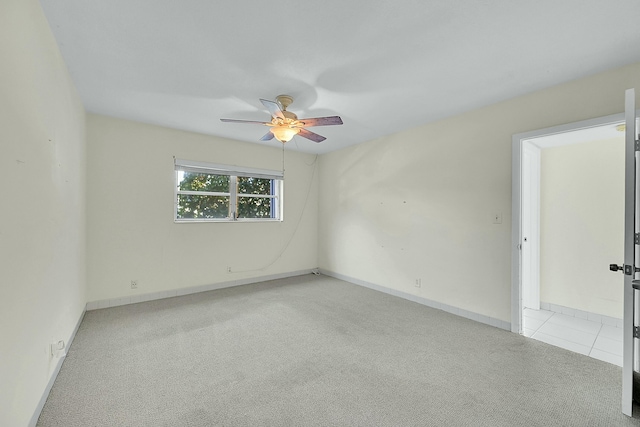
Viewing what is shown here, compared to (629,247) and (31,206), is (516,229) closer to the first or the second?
(629,247)

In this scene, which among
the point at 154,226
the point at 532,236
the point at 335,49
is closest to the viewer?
the point at 335,49

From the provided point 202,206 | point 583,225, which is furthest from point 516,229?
point 202,206

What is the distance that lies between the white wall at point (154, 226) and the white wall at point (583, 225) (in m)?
4.03

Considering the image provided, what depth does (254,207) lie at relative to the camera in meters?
4.80

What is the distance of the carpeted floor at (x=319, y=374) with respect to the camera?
163 cm

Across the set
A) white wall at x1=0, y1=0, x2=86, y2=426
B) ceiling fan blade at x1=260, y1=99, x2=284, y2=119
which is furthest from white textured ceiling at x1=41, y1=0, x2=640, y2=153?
white wall at x1=0, y1=0, x2=86, y2=426

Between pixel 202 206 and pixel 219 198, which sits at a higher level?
pixel 219 198

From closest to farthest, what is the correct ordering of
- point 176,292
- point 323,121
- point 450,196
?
point 323,121 → point 450,196 → point 176,292

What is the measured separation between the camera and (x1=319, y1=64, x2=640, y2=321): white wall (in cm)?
261

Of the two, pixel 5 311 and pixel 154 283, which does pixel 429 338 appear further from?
pixel 154 283

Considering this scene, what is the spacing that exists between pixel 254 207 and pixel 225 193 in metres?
0.57

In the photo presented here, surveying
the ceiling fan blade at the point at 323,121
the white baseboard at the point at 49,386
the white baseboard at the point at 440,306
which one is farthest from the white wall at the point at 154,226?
the ceiling fan blade at the point at 323,121

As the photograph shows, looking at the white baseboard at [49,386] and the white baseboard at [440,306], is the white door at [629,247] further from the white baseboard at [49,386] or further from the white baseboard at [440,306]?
the white baseboard at [49,386]

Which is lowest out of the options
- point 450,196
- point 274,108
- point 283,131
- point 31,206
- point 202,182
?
point 31,206
